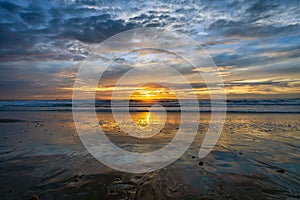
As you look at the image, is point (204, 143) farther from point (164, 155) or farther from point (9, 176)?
point (9, 176)

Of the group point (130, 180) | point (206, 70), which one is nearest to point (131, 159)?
point (130, 180)

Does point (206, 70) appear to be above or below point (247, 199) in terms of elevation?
above

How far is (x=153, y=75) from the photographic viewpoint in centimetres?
1683

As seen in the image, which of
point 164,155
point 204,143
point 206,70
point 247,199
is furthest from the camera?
point 206,70

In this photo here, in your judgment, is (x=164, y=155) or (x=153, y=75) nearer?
(x=164, y=155)

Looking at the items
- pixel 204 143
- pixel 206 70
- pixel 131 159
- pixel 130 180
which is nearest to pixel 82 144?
pixel 131 159

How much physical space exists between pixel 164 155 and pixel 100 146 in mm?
2220

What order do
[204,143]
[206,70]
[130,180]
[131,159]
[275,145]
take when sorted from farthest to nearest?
[206,70] → [204,143] → [275,145] → [131,159] → [130,180]

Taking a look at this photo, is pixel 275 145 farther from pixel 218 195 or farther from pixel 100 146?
pixel 100 146

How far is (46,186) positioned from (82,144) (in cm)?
321

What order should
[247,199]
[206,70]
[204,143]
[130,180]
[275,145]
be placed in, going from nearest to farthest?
[247,199]
[130,180]
[275,145]
[204,143]
[206,70]

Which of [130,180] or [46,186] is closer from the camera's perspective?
[46,186]

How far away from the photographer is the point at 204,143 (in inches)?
258

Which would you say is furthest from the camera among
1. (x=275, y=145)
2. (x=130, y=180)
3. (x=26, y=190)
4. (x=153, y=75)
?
(x=153, y=75)
